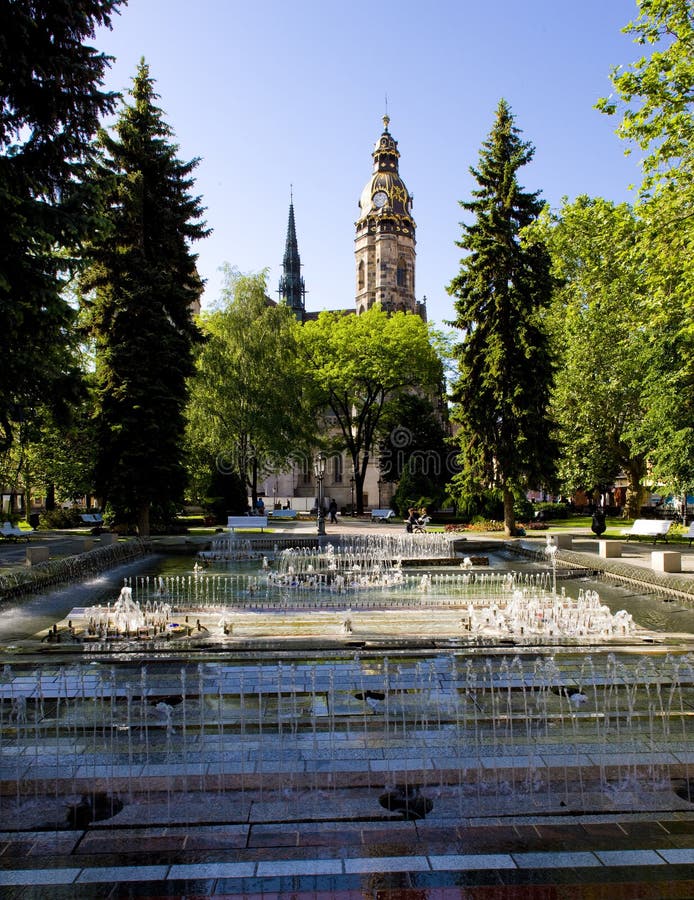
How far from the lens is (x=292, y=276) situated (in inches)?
3962

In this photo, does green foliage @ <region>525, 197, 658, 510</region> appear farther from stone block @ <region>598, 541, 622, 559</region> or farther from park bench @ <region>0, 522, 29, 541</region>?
park bench @ <region>0, 522, 29, 541</region>

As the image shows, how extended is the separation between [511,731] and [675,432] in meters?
22.7

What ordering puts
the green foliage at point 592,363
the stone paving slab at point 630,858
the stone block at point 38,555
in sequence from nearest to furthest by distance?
the stone paving slab at point 630,858 → the stone block at point 38,555 → the green foliage at point 592,363

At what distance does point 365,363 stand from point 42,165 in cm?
3417

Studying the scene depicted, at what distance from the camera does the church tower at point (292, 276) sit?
9944cm

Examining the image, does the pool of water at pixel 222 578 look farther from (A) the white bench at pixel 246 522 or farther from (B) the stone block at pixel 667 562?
(A) the white bench at pixel 246 522

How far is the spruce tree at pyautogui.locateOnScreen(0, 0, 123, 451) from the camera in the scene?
10.3 metres

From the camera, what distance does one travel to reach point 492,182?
2744cm

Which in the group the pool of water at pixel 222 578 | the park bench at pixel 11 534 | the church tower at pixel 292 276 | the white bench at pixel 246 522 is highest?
the church tower at pixel 292 276

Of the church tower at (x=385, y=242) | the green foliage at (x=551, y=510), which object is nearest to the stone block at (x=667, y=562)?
the green foliage at (x=551, y=510)

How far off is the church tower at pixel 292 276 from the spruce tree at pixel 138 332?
72.4m

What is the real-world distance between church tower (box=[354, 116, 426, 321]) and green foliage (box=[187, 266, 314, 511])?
35.3m

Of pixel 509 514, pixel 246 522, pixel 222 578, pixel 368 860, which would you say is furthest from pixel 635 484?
pixel 368 860

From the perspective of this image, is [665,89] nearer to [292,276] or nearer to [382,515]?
[382,515]
